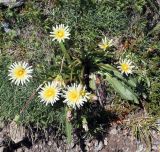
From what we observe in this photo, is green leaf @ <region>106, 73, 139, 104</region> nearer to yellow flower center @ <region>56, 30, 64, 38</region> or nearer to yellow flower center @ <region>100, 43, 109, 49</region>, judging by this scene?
yellow flower center @ <region>100, 43, 109, 49</region>

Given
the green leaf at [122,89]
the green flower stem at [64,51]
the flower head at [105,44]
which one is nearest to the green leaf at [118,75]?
the green leaf at [122,89]

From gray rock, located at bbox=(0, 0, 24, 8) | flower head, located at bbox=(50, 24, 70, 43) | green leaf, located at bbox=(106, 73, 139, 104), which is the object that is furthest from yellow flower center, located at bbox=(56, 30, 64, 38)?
gray rock, located at bbox=(0, 0, 24, 8)

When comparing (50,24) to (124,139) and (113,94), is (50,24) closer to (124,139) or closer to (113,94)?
(113,94)

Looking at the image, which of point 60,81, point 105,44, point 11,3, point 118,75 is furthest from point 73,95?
point 11,3

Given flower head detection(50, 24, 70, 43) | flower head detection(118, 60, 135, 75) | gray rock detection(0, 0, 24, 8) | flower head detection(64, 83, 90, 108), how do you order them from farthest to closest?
gray rock detection(0, 0, 24, 8)
flower head detection(118, 60, 135, 75)
flower head detection(50, 24, 70, 43)
flower head detection(64, 83, 90, 108)

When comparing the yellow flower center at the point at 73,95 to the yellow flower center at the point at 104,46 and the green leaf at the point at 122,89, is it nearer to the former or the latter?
the green leaf at the point at 122,89

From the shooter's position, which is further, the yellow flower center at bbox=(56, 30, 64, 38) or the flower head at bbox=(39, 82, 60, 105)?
the yellow flower center at bbox=(56, 30, 64, 38)
